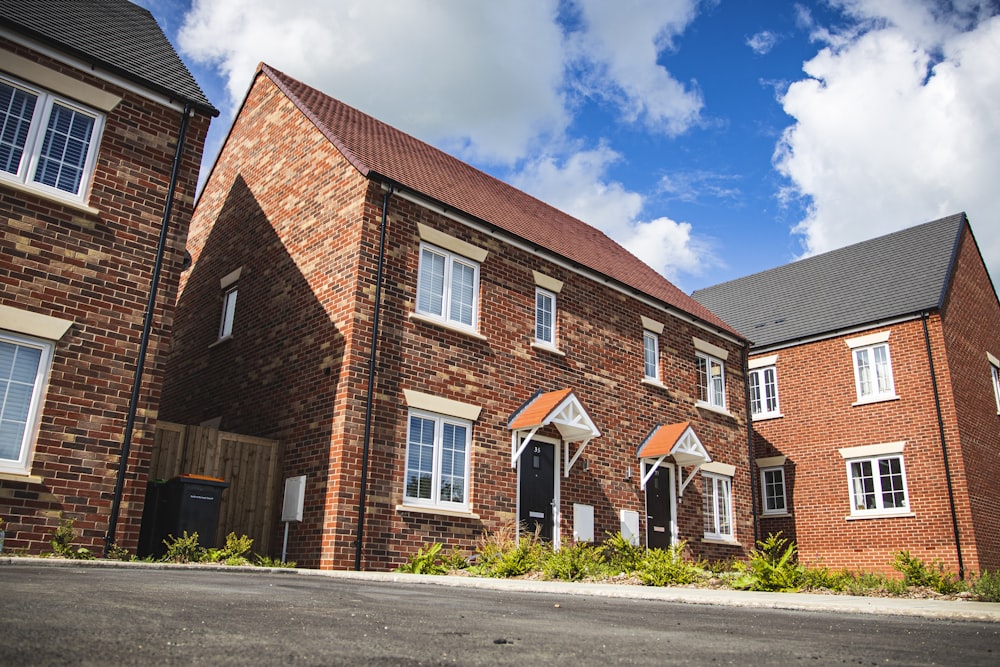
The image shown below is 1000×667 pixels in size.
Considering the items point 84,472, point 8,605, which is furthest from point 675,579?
point 8,605

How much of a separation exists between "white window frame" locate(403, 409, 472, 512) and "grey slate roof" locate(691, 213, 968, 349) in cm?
1291

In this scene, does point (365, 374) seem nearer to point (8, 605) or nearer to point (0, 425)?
point (0, 425)

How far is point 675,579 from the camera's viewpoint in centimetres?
1118

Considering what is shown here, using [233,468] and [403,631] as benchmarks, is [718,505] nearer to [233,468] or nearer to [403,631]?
[233,468]

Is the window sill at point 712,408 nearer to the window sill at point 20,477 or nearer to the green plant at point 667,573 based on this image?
the green plant at point 667,573

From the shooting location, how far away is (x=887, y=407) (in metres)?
20.7

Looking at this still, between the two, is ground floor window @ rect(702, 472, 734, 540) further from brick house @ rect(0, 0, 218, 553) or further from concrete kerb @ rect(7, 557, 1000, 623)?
brick house @ rect(0, 0, 218, 553)

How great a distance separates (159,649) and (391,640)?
1.04 metres

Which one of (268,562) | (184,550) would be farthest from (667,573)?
(184,550)

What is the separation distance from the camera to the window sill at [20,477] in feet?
29.8

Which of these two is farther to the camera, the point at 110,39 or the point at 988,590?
the point at 110,39

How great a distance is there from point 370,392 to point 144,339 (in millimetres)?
3442

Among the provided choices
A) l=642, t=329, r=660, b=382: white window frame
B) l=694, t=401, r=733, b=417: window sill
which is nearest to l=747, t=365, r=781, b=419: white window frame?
l=694, t=401, r=733, b=417: window sill

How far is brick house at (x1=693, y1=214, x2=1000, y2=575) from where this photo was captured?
1922cm
